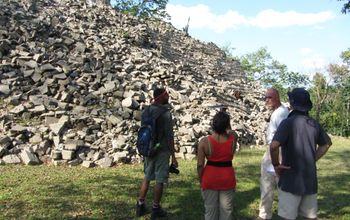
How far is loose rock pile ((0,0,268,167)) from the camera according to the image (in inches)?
444

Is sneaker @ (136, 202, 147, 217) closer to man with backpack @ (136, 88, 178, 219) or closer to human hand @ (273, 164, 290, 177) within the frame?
man with backpack @ (136, 88, 178, 219)

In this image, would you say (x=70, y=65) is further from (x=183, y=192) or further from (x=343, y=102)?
(x=343, y=102)

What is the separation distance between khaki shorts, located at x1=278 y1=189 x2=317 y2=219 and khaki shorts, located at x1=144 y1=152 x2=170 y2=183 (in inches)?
77.6

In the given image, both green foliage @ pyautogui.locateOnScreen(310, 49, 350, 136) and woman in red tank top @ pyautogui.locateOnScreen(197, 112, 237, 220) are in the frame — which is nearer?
woman in red tank top @ pyautogui.locateOnScreen(197, 112, 237, 220)

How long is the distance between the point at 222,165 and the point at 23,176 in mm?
5740

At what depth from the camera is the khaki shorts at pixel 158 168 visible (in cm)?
593

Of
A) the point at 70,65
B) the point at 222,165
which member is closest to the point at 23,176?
the point at 222,165

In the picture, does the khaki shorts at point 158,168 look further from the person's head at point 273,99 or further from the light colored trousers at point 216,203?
the person's head at point 273,99

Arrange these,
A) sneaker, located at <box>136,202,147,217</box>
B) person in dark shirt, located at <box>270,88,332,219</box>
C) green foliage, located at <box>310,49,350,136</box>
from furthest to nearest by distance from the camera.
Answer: green foliage, located at <box>310,49,350,136</box> < sneaker, located at <box>136,202,147,217</box> < person in dark shirt, located at <box>270,88,332,219</box>

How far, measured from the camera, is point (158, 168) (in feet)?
19.5

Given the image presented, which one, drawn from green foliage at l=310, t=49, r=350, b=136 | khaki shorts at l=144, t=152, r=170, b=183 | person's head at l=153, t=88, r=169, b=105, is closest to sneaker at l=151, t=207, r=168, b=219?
khaki shorts at l=144, t=152, r=170, b=183

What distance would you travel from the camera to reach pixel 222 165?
4.72 m

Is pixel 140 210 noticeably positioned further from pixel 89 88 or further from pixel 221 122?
pixel 89 88

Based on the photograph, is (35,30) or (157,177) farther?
(35,30)
